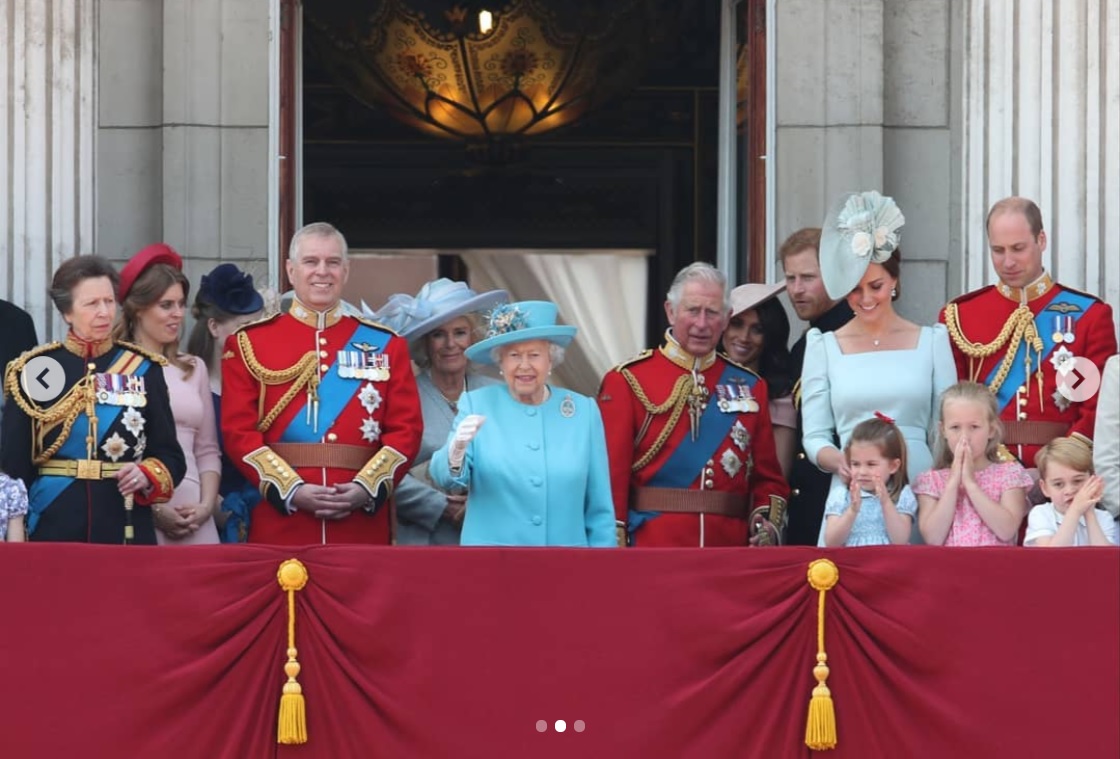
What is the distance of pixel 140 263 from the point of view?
8.16 meters

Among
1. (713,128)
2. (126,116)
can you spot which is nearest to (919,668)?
(126,116)

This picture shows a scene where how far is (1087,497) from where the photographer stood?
7.36 meters

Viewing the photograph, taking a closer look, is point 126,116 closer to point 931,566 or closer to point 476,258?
point 931,566

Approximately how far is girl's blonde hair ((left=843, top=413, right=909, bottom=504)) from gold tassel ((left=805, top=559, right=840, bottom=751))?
625mm

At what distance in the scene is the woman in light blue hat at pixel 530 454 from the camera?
7.77 m

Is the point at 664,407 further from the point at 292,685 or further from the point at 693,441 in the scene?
the point at 292,685

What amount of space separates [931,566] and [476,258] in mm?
8565

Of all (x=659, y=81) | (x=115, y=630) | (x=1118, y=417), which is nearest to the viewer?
(x=115, y=630)

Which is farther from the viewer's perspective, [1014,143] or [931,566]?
[1014,143]

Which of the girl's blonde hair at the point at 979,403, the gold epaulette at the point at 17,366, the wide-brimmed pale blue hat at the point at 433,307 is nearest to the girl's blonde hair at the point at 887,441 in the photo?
the girl's blonde hair at the point at 979,403

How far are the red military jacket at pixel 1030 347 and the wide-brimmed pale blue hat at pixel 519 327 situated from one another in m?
1.38

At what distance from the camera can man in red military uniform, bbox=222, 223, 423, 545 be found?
7910 mm

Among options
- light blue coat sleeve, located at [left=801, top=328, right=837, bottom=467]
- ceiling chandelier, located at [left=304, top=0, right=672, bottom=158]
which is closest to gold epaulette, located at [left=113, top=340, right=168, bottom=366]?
light blue coat sleeve, located at [left=801, top=328, right=837, bottom=467]

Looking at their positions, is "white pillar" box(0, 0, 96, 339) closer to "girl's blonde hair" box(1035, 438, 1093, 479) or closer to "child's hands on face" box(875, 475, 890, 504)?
"child's hands on face" box(875, 475, 890, 504)
